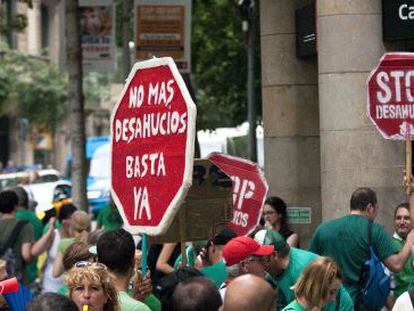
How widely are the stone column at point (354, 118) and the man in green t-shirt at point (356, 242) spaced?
2.73 meters

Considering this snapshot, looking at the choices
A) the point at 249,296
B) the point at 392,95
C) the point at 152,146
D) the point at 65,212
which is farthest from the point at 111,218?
the point at 249,296

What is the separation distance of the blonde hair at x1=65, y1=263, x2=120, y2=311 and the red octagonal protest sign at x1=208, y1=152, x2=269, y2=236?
10.2ft

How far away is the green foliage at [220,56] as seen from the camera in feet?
104

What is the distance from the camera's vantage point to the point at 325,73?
13492mm

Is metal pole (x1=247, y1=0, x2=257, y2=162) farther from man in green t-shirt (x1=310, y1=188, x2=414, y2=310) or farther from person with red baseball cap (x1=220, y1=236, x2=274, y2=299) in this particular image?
person with red baseball cap (x1=220, y1=236, x2=274, y2=299)

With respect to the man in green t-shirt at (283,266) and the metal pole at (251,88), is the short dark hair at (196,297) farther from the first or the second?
the metal pole at (251,88)

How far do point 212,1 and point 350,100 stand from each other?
17905 millimetres

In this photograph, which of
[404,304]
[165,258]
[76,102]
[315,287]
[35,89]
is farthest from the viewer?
[35,89]

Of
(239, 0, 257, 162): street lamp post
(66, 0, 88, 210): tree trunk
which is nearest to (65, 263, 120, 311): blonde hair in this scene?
(66, 0, 88, 210): tree trunk

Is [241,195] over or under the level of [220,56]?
under

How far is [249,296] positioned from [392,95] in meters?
5.06

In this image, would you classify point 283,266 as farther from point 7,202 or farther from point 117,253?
point 7,202

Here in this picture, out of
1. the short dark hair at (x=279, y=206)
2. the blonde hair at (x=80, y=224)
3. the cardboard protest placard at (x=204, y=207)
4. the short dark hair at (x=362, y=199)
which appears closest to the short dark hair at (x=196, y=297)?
the cardboard protest placard at (x=204, y=207)

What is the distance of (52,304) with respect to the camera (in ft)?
18.2
